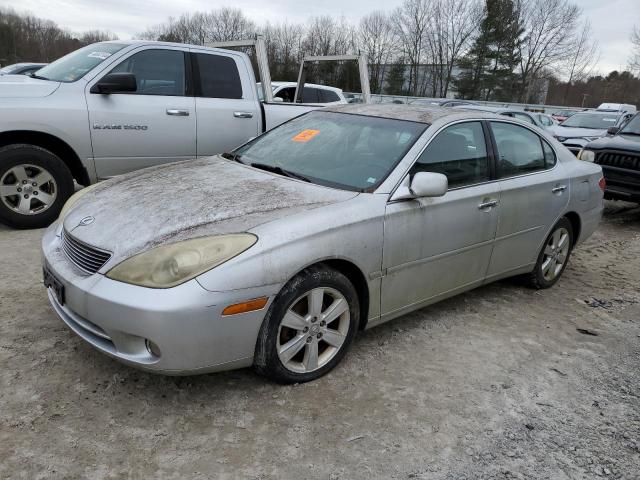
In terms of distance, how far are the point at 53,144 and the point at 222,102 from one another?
1838 mm

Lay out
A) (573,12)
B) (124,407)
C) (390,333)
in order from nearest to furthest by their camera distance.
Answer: (124,407) → (390,333) → (573,12)

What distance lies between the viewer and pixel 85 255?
277 centimetres

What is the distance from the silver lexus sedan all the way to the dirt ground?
273 mm

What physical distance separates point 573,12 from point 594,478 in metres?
60.3

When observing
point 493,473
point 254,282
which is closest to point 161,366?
point 254,282

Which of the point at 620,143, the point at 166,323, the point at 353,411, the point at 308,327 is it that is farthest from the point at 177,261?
the point at 620,143

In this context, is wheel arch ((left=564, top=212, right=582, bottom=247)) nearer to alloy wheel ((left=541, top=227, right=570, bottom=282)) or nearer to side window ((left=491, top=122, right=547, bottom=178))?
alloy wheel ((left=541, top=227, right=570, bottom=282))

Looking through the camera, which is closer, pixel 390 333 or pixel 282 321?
pixel 282 321

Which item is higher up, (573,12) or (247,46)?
(573,12)

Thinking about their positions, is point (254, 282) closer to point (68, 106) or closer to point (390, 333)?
point (390, 333)

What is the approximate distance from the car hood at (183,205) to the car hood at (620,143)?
258 inches

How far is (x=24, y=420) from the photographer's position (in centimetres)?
251

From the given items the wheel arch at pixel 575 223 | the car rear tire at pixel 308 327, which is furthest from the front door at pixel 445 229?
the wheel arch at pixel 575 223

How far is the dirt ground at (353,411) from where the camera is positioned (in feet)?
7.81
